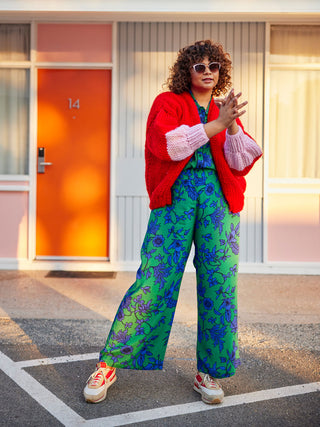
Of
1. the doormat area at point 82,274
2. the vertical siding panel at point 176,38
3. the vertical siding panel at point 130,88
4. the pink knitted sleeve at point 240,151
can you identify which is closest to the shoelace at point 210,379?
the pink knitted sleeve at point 240,151

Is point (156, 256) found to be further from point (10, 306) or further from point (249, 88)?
point (249, 88)

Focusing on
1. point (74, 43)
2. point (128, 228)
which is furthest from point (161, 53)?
point (128, 228)

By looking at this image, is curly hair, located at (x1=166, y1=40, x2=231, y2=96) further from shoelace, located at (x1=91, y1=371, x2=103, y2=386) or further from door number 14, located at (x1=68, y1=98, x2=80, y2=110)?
door number 14, located at (x1=68, y1=98, x2=80, y2=110)

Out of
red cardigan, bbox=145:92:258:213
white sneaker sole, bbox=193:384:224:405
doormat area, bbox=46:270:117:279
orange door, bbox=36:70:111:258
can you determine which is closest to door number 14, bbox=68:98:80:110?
orange door, bbox=36:70:111:258

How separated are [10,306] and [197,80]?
9.50 ft

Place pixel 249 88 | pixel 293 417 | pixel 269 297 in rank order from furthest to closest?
1. pixel 249 88
2. pixel 269 297
3. pixel 293 417

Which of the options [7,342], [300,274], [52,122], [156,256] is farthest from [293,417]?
[52,122]

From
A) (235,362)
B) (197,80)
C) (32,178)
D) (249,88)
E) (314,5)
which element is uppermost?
(314,5)

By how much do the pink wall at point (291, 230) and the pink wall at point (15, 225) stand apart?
2.78 meters

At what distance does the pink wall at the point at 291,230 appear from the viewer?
21.5ft

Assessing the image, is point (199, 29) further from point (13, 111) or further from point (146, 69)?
point (13, 111)

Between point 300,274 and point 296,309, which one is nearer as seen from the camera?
point 296,309

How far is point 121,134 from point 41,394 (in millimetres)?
3918

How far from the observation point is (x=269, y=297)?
5426 mm
